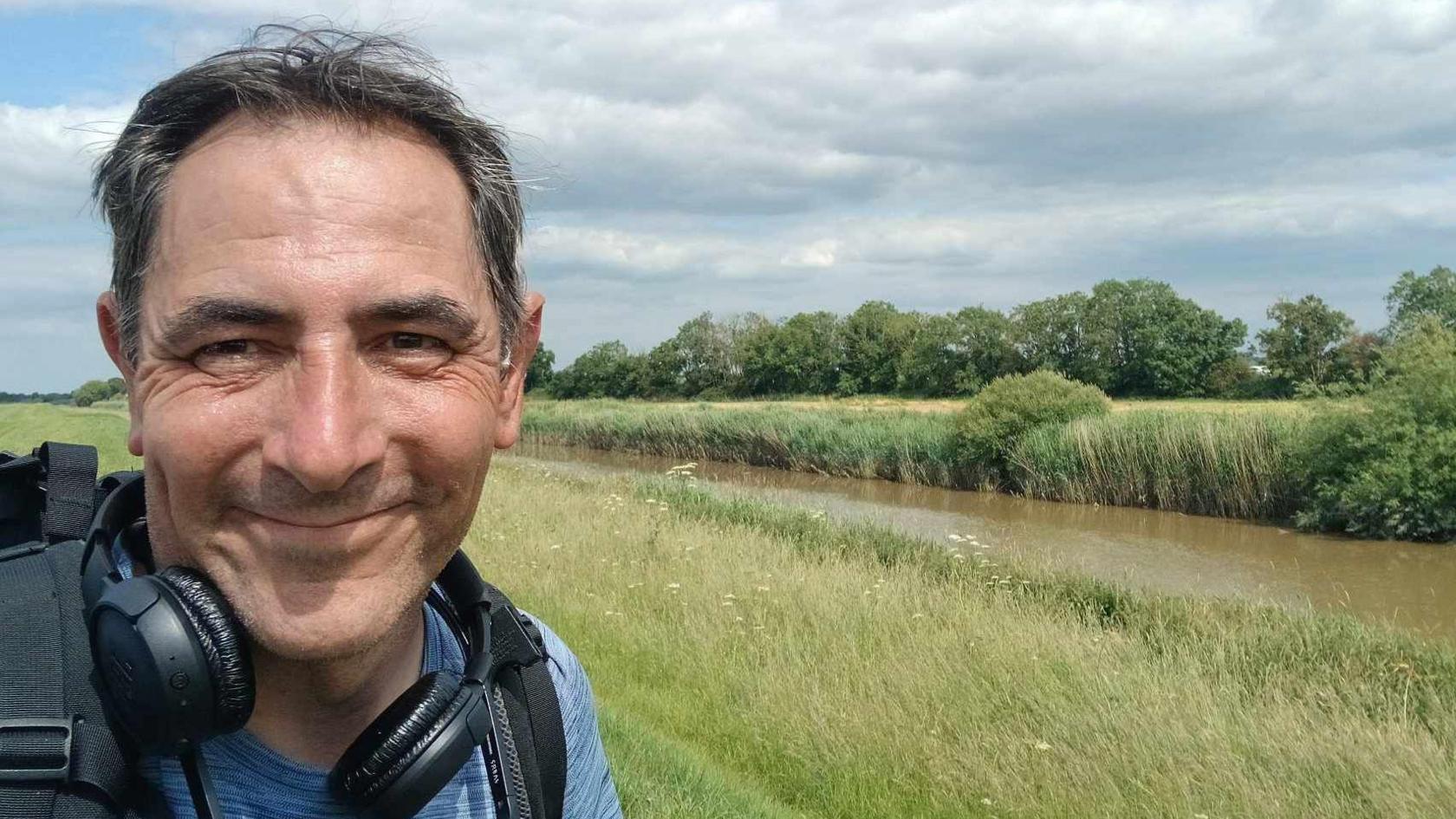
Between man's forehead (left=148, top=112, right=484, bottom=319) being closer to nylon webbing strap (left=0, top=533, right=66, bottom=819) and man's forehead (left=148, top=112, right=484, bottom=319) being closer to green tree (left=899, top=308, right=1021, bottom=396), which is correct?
nylon webbing strap (left=0, top=533, right=66, bottom=819)

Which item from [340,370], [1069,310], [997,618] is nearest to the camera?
[340,370]

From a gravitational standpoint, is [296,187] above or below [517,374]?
above

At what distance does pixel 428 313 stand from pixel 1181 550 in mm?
20510

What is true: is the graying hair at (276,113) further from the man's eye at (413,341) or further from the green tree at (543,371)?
the green tree at (543,371)

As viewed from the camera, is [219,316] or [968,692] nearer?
[219,316]

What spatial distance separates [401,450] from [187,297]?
0.31 m

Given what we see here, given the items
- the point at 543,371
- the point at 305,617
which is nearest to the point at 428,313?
the point at 305,617

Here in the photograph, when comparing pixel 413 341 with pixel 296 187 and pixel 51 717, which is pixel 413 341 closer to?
pixel 296 187

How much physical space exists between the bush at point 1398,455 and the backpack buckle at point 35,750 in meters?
22.6

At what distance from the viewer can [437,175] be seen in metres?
1.47

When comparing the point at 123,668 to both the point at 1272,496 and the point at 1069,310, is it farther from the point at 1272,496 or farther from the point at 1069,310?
the point at 1069,310

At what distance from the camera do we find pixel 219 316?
1304mm

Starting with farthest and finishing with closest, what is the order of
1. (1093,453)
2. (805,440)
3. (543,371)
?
(543,371) < (805,440) < (1093,453)

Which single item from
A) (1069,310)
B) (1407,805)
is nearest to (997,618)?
(1407,805)
